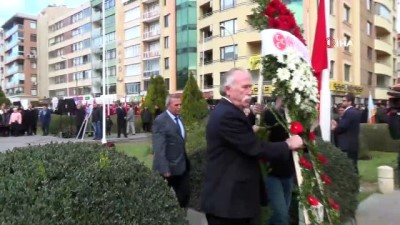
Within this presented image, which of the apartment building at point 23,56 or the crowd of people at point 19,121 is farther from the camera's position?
the apartment building at point 23,56

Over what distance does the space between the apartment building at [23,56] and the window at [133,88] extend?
46.5 m

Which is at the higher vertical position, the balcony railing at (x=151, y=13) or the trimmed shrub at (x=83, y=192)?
the balcony railing at (x=151, y=13)

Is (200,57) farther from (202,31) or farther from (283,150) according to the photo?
(283,150)

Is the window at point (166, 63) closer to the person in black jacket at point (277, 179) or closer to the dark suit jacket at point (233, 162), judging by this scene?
the person in black jacket at point (277, 179)

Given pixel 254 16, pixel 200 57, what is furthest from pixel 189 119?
pixel 200 57

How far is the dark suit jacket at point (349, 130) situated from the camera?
875cm

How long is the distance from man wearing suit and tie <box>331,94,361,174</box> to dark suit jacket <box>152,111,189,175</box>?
13.4 feet

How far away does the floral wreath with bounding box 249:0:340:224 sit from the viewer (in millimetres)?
4055

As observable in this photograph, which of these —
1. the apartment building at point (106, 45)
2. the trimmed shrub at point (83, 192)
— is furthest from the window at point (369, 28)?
the trimmed shrub at point (83, 192)

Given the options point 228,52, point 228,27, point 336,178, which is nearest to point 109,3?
point 228,27

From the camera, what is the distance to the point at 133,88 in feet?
257

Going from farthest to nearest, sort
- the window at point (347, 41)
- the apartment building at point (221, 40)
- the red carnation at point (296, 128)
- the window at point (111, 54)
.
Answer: the window at point (111, 54) < the apartment building at point (221, 40) < the window at point (347, 41) < the red carnation at point (296, 128)

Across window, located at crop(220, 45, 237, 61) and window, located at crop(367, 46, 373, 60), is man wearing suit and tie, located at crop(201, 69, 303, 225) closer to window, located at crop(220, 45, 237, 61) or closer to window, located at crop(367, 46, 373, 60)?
window, located at crop(220, 45, 237, 61)

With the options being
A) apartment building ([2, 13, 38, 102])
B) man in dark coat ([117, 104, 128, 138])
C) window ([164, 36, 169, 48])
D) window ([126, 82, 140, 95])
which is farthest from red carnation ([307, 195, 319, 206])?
apartment building ([2, 13, 38, 102])
